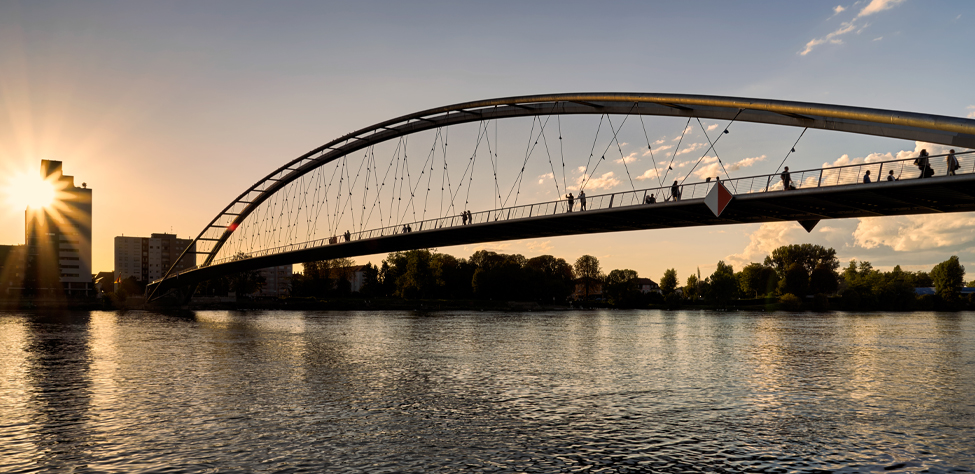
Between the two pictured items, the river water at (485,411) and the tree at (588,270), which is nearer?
the river water at (485,411)

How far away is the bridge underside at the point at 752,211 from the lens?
28172 millimetres

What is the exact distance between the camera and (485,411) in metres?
17.8

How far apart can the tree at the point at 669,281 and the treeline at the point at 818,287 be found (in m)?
11.0

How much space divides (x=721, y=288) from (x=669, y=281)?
25.8 meters

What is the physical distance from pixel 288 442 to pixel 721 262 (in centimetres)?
14553

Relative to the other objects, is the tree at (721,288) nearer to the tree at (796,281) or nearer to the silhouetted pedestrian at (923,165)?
the tree at (796,281)

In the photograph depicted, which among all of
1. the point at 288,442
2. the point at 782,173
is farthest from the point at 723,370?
the point at 288,442

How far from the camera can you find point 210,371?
26.6 meters

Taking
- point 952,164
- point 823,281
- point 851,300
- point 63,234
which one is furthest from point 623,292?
point 63,234

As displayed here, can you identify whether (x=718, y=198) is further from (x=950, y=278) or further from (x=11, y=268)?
(x=11, y=268)

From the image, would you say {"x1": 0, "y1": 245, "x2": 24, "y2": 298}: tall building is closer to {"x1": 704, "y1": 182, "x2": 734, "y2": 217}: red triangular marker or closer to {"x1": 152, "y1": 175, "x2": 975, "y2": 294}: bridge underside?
{"x1": 152, "y1": 175, "x2": 975, "y2": 294}: bridge underside

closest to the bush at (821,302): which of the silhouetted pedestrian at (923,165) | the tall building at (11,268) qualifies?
the silhouetted pedestrian at (923,165)

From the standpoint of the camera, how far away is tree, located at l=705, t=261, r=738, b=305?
12962 cm

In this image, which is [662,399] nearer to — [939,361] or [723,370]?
[723,370]
